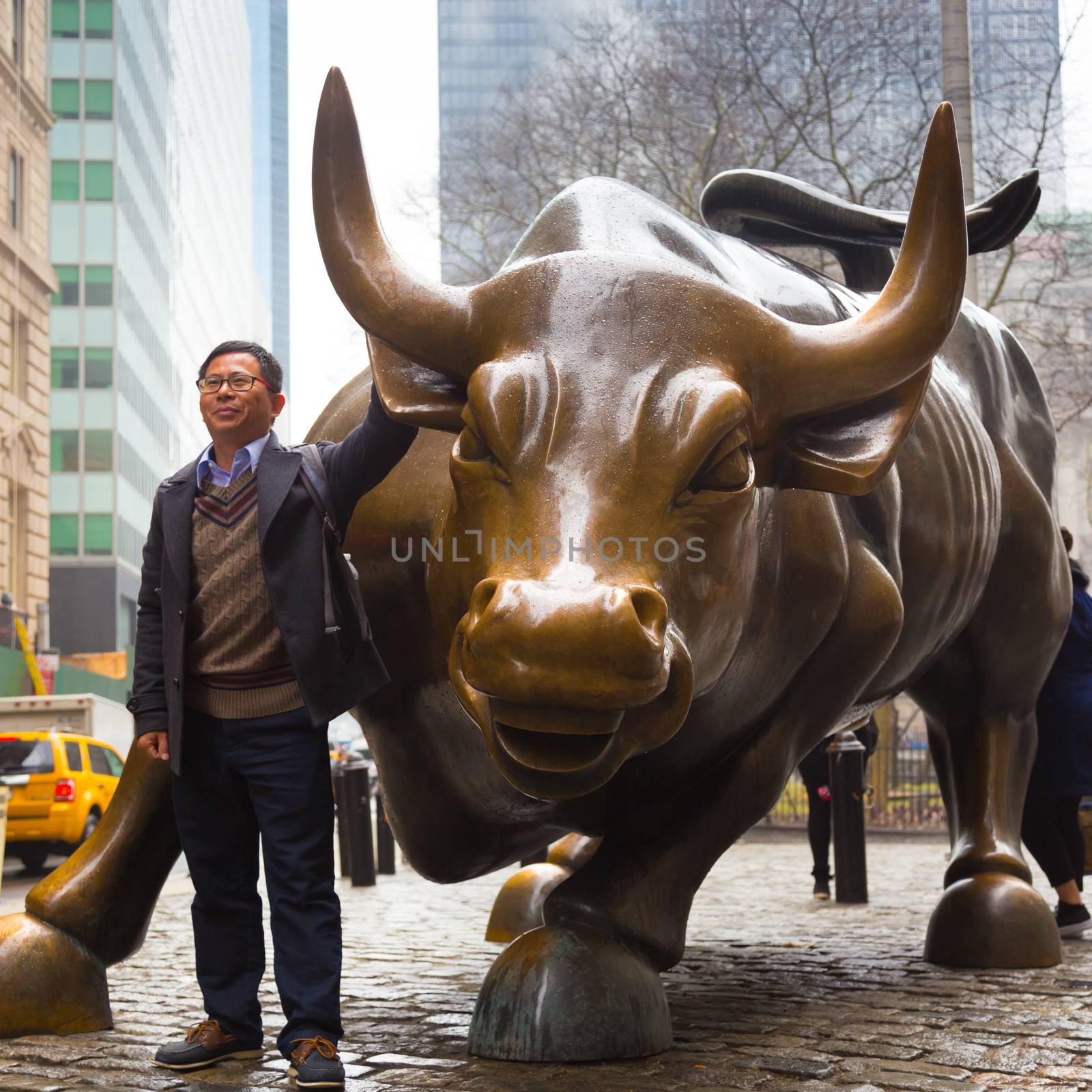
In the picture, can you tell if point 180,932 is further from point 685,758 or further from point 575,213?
point 575,213

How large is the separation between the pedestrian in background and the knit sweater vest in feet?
20.2

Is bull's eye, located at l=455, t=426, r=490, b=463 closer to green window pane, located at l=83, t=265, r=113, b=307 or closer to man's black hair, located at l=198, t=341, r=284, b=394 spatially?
man's black hair, located at l=198, t=341, r=284, b=394

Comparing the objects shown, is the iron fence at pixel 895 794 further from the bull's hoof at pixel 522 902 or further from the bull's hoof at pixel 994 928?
the bull's hoof at pixel 994 928

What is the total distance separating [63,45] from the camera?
1725 inches

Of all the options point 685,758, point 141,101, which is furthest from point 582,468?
point 141,101

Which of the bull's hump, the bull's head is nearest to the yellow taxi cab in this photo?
the bull's hump

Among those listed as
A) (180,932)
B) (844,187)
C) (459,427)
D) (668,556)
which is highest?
(844,187)

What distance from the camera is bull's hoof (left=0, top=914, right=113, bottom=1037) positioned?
410 centimetres

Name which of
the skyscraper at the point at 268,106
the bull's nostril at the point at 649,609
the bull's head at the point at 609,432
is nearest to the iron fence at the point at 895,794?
the bull's head at the point at 609,432

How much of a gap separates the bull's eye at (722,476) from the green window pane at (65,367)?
42.4m

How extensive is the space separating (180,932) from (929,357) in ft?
16.6

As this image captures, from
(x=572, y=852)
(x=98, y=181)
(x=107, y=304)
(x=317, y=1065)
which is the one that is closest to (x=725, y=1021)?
(x=317, y=1065)

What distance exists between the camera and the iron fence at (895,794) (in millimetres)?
16969

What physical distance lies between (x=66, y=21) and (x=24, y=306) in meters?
16.8
